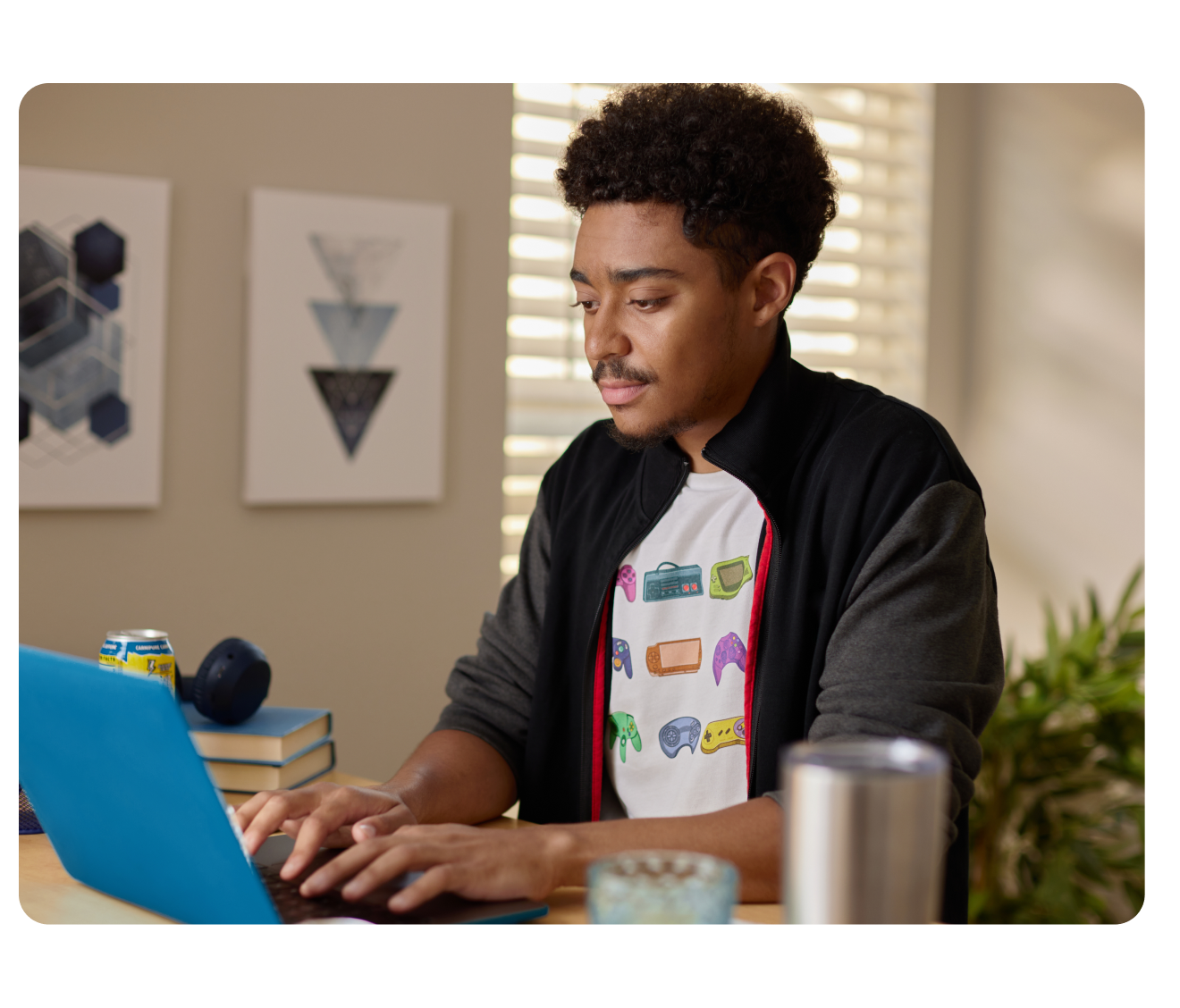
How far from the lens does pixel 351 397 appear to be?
105 inches

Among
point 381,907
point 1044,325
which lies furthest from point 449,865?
point 1044,325

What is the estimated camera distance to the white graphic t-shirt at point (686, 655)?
1356 mm

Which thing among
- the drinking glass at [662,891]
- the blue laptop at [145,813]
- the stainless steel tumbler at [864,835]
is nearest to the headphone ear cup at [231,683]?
the blue laptop at [145,813]

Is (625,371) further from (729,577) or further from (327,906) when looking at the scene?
(327,906)

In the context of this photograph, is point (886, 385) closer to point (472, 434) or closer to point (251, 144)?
point (472, 434)

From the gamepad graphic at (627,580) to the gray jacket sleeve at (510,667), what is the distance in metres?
0.12

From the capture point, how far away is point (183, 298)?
8.09 ft

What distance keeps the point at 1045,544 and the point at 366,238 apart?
193cm

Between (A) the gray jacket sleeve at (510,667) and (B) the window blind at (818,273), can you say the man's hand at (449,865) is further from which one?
(B) the window blind at (818,273)

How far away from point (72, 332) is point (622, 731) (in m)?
1.53

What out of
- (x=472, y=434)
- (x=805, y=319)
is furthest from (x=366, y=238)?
(x=805, y=319)

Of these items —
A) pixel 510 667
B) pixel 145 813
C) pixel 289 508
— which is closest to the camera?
pixel 145 813

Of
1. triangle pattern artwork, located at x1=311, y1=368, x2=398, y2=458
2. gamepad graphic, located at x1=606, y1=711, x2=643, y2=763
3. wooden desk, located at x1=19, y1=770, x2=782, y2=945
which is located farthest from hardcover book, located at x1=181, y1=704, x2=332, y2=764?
triangle pattern artwork, located at x1=311, y1=368, x2=398, y2=458

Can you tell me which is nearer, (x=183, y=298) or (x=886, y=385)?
(x=183, y=298)
